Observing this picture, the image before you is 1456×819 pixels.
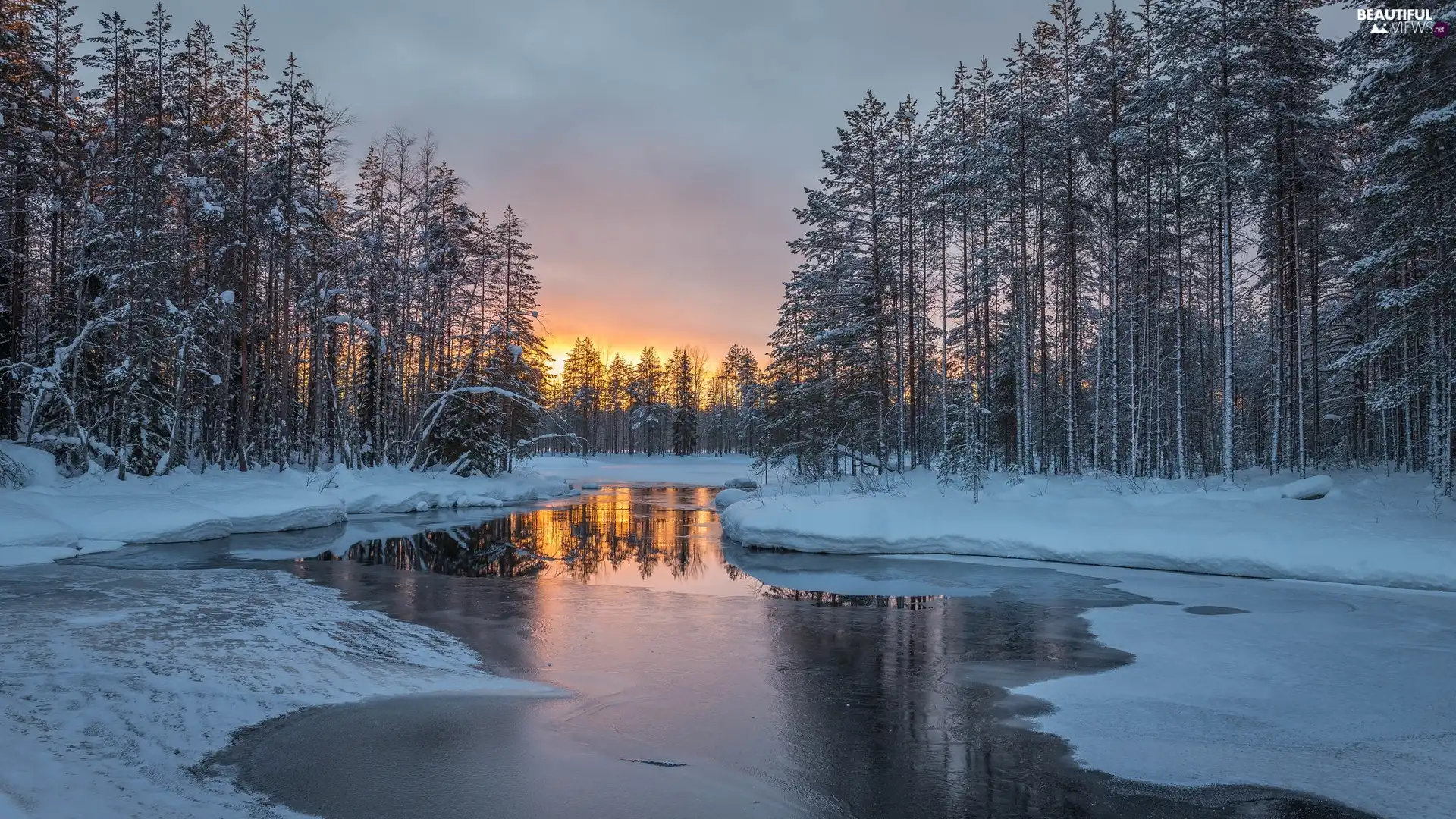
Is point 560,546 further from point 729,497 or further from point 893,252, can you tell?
point 893,252

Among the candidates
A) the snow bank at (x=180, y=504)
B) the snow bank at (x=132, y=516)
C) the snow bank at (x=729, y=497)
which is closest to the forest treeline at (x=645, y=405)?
the snow bank at (x=729, y=497)

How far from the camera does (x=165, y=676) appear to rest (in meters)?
6.59

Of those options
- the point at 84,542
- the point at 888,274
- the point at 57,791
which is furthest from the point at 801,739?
the point at 888,274

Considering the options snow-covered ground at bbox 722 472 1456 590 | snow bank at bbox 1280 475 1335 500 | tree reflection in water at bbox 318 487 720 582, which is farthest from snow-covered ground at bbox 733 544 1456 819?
tree reflection in water at bbox 318 487 720 582

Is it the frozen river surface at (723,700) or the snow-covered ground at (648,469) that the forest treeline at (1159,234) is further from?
the snow-covered ground at (648,469)

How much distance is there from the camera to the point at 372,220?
106ft

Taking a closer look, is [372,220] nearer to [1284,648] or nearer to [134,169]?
[134,169]

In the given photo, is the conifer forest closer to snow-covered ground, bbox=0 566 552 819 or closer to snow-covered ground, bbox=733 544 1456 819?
snow-covered ground, bbox=733 544 1456 819

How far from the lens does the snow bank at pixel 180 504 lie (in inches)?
587

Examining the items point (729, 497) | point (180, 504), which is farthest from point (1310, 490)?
point (180, 504)

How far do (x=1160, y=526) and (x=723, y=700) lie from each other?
1159 centimetres

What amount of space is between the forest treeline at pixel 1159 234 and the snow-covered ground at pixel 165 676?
1462 centimetres

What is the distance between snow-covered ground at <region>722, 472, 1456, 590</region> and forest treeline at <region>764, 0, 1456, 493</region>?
1462 mm

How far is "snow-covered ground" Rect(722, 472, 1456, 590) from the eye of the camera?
12.0 metres
